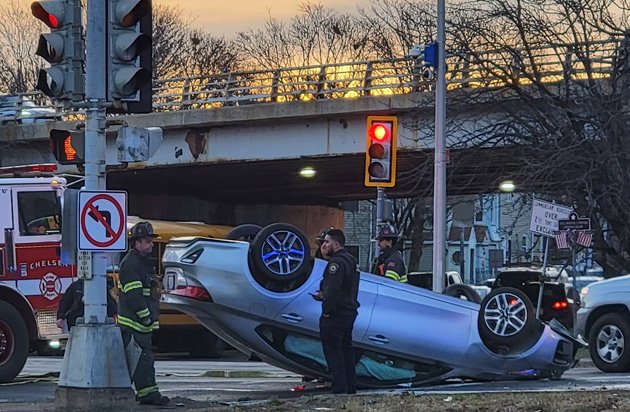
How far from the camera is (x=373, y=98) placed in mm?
31578

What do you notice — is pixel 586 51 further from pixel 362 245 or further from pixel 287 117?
pixel 362 245

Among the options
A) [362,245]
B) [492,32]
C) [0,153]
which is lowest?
[362,245]

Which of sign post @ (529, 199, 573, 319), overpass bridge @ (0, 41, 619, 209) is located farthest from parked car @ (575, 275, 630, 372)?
overpass bridge @ (0, 41, 619, 209)

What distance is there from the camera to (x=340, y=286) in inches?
476

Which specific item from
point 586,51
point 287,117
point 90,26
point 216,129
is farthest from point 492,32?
point 90,26

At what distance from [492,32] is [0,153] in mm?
17532

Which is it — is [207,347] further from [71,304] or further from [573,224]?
[71,304]

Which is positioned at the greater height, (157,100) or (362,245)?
(157,100)

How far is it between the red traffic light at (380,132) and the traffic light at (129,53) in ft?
23.5

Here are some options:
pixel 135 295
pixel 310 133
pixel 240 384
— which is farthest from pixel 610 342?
pixel 310 133

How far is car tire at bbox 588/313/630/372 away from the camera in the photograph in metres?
16.5

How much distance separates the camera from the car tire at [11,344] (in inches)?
585

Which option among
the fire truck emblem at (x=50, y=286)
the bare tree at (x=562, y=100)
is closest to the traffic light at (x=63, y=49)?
the fire truck emblem at (x=50, y=286)

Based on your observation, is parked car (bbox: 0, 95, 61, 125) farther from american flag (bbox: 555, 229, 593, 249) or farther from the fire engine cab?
the fire engine cab
